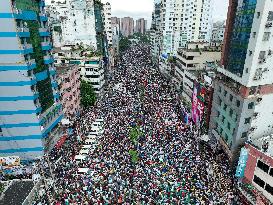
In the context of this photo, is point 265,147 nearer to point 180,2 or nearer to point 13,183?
point 13,183

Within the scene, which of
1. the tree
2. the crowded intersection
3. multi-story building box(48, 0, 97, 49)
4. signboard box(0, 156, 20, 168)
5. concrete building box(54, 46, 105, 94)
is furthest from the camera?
multi-story building box(48, 0, 97, 49)

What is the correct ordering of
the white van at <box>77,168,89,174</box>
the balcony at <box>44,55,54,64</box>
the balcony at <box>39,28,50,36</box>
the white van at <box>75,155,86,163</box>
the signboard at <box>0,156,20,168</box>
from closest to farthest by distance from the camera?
the signboard at <box>0,156,20,168</box> < the white van at <box>77,168,89,174</box> < the balcony at <box>39,28,50,36</box> < the white van at <box>75,155,86,163</box> < the balcony at <box>44,55,54,64</box>

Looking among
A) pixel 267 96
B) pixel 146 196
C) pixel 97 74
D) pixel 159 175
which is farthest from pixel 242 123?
pixel 97 74

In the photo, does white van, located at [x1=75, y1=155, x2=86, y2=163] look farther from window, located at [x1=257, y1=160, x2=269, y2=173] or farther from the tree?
the tree

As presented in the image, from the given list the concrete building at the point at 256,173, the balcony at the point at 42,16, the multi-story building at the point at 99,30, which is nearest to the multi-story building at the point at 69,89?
the balcony at the point at 42,16

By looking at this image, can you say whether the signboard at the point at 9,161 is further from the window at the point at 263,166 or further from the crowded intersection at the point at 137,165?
the window at the point at 263,166

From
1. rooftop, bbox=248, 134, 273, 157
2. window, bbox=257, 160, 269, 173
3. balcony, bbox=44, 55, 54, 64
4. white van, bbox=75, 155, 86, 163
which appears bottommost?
white van, bbox=75, 155, 86, 163

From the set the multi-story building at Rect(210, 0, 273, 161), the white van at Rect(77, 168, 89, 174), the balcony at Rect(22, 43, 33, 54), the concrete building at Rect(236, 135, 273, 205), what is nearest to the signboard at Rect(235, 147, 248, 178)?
the concrete building at Rect(236, 135, 273, 205)
